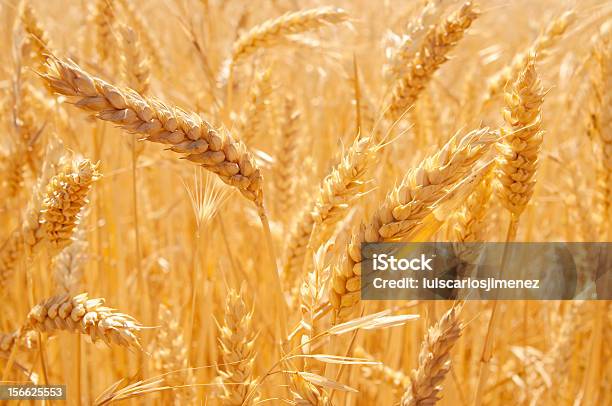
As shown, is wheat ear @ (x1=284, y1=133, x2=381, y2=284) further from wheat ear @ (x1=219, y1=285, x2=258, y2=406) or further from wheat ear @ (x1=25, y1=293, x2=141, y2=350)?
wheat ear @ (x1=25, y1=293, x2=141, y2=350)

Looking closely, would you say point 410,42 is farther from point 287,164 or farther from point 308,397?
point 308,397

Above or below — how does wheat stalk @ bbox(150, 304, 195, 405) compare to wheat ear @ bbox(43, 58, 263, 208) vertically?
below

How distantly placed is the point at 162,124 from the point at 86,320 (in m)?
0.21

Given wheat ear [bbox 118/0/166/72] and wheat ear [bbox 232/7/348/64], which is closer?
wheat ear [bbox 232/7/348/64]

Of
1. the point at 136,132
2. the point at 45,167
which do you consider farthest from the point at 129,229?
the point at 136,132

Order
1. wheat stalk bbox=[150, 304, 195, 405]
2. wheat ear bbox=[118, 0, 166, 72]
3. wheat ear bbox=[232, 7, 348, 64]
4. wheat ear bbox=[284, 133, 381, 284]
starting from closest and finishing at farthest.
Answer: wheat ear bbox=[284, 133, 381, 284] → wheat stalk bbox=[150, 304, 195, 405] → wheat ear bbox=[232, 7, 348, 64] → wheat ear bbox=[118, 0, 166, 72]

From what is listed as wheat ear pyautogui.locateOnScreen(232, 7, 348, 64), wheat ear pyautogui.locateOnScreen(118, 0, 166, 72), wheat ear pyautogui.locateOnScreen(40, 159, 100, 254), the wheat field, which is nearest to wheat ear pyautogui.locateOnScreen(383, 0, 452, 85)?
the wheat field

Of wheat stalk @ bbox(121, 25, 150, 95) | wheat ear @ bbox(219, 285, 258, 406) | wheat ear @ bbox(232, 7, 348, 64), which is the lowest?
wheat ear @ bbox(219, 285, 258, 406)

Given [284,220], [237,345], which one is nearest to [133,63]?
[284,220]

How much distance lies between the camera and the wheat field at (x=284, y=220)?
54cm

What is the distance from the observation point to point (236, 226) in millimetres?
1559

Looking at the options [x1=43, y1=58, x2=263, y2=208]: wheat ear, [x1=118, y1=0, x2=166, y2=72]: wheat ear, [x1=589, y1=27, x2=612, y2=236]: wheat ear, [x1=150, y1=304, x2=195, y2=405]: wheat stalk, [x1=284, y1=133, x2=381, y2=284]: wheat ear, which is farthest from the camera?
[x1=118, y1=0, x2=166, y2=72]: wheat ear

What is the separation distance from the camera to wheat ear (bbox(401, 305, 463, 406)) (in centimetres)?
52

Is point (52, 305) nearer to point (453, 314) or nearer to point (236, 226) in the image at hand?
point (453, 314)
